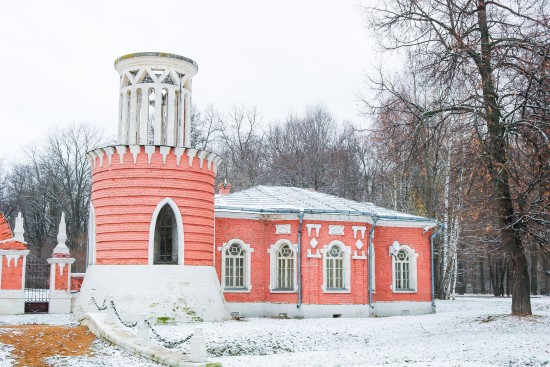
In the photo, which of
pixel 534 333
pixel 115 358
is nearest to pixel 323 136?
pixel 534 333

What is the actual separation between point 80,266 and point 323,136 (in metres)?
20.9

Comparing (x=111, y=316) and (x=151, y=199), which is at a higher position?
(x=151, y=199)

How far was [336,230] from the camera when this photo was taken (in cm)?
2467

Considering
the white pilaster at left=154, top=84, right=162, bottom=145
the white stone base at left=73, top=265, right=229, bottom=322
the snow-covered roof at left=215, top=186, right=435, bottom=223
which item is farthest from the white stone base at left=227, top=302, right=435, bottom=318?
the white pilaster at left=154, top=84, right=162, bottom=145

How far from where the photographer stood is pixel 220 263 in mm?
23984

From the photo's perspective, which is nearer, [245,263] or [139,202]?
[139,202]

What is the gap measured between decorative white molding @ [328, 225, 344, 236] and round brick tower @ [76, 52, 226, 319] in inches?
195

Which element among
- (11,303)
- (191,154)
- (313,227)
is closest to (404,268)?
(313,227)

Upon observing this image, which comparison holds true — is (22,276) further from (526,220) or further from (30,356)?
(526,220)

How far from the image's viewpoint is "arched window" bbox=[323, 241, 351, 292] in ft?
80.4

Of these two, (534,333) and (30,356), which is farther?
(534,333)

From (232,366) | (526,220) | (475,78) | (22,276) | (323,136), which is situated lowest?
(232,366)

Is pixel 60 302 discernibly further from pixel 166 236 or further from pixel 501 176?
pixel 501 176

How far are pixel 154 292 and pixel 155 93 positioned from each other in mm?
6346
